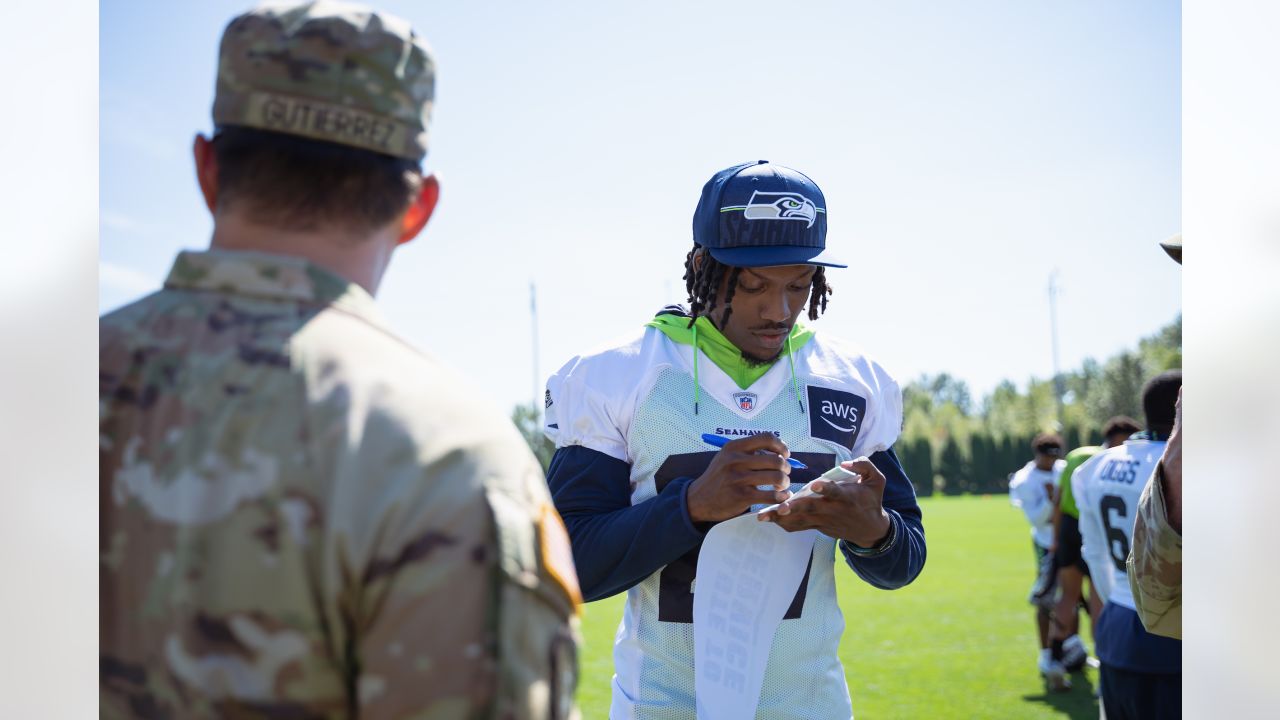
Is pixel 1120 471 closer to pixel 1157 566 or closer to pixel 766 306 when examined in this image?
pixel 1157 566

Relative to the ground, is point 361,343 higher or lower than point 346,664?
higher

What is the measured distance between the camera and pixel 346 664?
45.3 inches

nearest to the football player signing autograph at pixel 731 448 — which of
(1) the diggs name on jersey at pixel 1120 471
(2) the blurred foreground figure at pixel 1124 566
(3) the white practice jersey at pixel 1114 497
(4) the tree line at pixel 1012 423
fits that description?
(2) the blurred foreground figure at pixel 1124 566

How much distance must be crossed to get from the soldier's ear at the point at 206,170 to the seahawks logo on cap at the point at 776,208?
1401 mm

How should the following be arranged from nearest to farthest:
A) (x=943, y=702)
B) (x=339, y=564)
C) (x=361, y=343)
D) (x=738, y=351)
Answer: (x=339, y=564)
(x=361, y=343)
(x=738, y=351)
(x=943, y=702)

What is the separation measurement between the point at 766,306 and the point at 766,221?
0.21m

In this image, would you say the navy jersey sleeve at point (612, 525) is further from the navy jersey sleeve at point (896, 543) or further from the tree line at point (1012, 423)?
the tree line at point (1012, 423)

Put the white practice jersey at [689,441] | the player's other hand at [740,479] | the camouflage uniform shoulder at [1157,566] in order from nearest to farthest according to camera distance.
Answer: the player's other hand at [740,479], the camouflage uniform shoulder at [1157,566], the white practice jersey at [689,441]

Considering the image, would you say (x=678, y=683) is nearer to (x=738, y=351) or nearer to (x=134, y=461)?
(x=738, y=351)

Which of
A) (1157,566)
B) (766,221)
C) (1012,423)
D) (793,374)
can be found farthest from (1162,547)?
(1012,423)

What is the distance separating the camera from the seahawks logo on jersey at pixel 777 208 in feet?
8.19

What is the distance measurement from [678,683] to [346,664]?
4.59 feet

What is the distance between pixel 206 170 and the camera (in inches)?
53.1
